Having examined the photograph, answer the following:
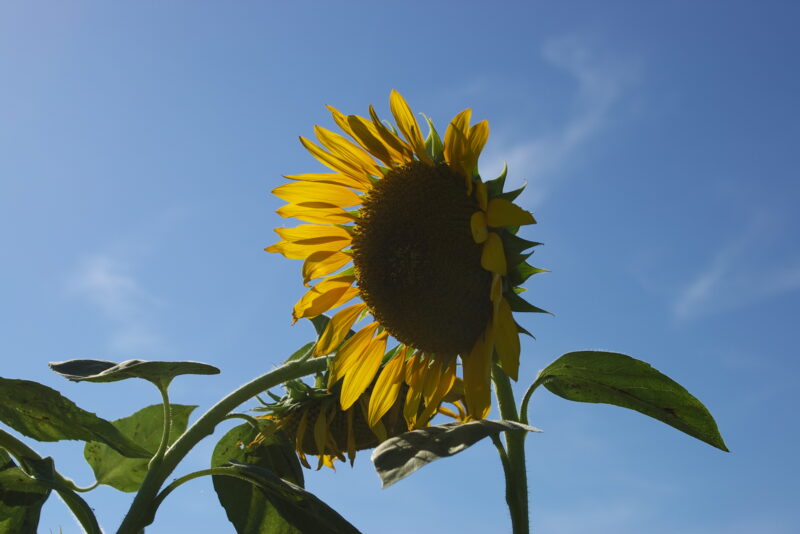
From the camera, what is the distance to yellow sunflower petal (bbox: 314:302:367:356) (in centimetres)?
245

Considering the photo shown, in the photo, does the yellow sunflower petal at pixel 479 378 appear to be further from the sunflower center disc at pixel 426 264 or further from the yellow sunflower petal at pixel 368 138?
the yellow sunflower petal at pixel 368 138

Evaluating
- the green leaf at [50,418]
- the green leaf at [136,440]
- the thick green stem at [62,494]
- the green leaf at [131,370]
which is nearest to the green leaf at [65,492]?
the thick green stem at [62,494]

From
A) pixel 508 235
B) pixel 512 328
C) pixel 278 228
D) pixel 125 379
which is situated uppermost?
pixel 278 228

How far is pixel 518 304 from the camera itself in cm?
206

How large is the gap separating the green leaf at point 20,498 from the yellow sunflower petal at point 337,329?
2.66 ft

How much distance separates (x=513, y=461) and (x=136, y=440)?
3.98 feet

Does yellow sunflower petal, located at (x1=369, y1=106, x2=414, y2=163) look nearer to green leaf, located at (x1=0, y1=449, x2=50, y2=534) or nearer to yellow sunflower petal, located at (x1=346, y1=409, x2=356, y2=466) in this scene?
yellow sunflower petal, located at (x1=346, y1=409, x2=356, y2=466)

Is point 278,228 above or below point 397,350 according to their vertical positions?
above

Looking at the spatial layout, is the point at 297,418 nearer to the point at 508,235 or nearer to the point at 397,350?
the point at 397,350

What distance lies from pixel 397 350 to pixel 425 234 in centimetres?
39

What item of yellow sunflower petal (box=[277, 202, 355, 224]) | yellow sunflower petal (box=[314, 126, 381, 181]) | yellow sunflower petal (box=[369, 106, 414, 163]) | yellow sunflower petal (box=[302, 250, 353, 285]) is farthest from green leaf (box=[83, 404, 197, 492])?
yellow sunflower petal (box=[369, 106, 414, 163])

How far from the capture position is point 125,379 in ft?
7.28

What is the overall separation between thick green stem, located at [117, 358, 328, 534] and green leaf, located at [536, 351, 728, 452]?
0.69 meters

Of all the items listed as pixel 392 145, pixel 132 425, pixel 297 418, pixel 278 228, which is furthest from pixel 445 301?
pixel 132 425
